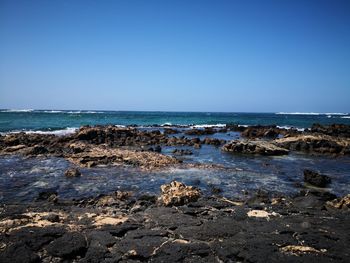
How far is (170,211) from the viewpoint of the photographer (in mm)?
8523

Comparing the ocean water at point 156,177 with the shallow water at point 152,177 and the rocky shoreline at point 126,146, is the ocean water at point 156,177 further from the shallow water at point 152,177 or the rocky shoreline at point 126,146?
the rocky shoreline at point 126,146

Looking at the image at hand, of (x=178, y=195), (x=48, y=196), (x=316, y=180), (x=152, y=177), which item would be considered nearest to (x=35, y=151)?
(x=152, y=177)

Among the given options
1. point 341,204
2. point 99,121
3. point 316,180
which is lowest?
point 99,121

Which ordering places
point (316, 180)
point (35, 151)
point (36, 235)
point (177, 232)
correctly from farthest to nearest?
point (35, 151) < point (316, 180) < point (177, 232) < point (36, 235)

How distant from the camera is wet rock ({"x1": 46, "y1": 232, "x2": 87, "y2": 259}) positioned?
5.89m

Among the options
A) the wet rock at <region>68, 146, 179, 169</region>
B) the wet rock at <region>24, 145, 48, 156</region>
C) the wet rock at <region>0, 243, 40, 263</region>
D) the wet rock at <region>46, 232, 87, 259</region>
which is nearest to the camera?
the wet rock at <region>0, 243, 40, 263</region>

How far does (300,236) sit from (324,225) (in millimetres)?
1175

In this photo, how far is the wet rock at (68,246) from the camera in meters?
5.89

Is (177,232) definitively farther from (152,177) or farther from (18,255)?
(152,177)

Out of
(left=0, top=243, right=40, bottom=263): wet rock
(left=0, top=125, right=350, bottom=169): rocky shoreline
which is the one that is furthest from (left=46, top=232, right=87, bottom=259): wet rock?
(left=0, top=125, right=350, bottom=169): rocky shoreline

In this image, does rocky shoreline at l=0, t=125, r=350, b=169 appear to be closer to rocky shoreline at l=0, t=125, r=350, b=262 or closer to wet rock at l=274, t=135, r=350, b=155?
wet rock at l=274, t=135, r=350, b=155

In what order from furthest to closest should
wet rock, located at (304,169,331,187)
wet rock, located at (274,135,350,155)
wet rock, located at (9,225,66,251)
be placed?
wet rock, located at (274,135,350,155), wet rock, located at (304,169,331,187), wet rock, located at (9,225,66,251)

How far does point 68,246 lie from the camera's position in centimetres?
610

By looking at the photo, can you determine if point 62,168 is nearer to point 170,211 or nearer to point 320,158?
point 170,211
